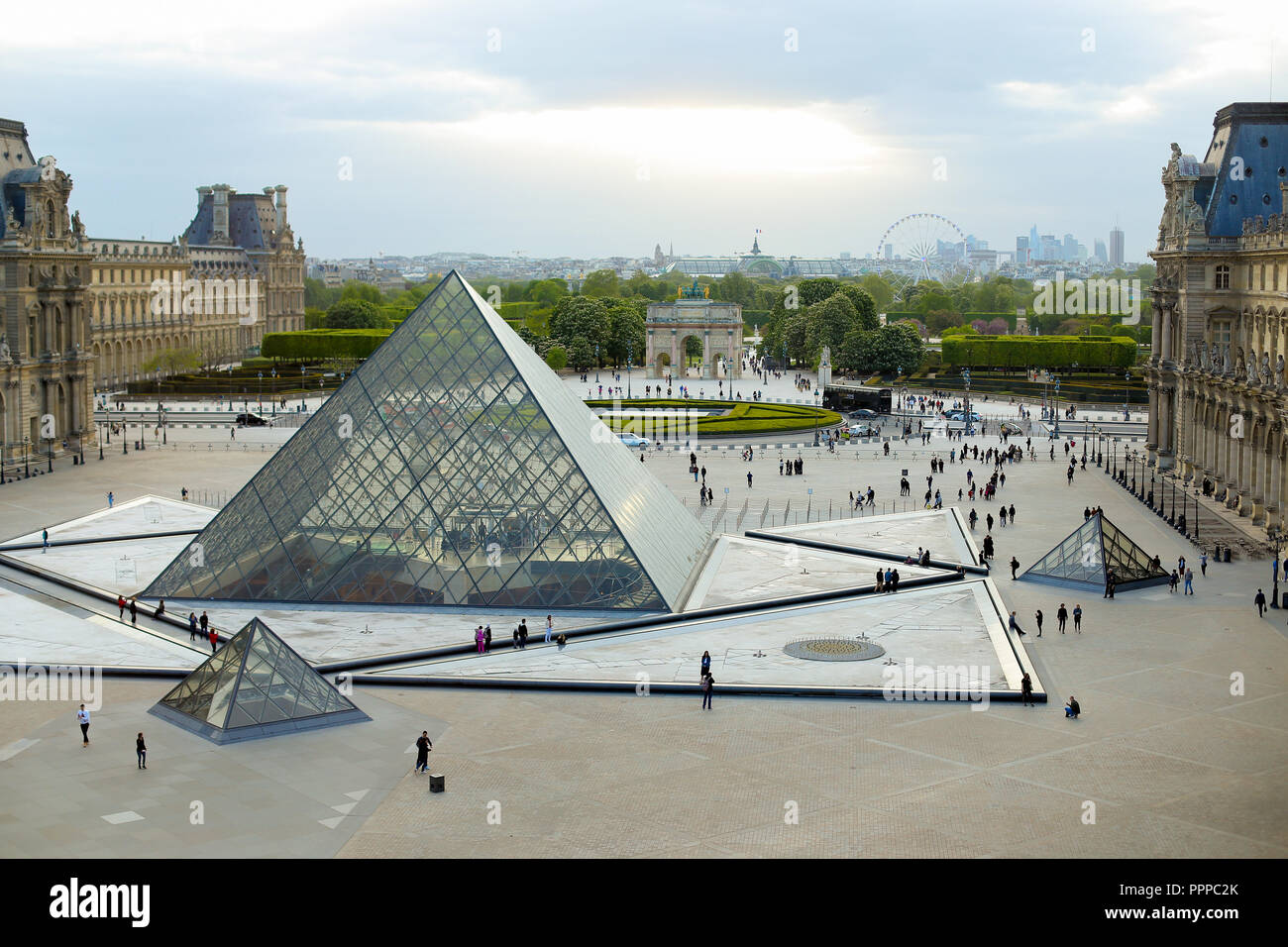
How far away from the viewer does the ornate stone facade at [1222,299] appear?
1766 inches

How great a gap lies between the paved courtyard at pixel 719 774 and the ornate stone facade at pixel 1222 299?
1923 cm

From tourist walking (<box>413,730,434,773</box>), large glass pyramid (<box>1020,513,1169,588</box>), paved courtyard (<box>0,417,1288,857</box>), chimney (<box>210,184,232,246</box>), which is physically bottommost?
paved courtyard (<box>0,417,1288,857</box>)

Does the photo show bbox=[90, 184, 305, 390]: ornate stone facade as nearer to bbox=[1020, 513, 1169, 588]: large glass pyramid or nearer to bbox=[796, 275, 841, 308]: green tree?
bbox=[796, 275, 841, 308]: green tree

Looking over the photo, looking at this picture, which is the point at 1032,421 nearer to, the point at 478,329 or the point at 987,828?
the point at 478,329

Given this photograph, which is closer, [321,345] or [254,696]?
[254,696]

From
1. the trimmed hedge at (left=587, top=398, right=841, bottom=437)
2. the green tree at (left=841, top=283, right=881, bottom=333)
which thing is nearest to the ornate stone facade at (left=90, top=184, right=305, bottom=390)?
the trimmed hedge at (left=587, top=398, right=841, bottom=437)

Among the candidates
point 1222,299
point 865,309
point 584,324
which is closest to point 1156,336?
point 1222,299

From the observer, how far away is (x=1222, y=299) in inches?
2010

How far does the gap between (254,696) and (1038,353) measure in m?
86.0

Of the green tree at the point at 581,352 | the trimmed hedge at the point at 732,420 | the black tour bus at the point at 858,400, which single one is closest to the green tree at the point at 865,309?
the green tree at the point at 581,352

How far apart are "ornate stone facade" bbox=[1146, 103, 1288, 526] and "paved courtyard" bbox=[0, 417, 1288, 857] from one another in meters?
19.2

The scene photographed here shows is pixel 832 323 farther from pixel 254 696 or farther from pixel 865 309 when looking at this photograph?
pixel 254 696

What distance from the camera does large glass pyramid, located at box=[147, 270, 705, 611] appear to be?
2988 cm
